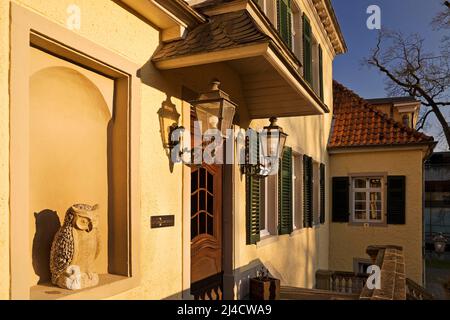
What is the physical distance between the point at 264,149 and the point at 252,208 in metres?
1.07

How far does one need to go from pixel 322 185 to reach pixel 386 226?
7.49 feet

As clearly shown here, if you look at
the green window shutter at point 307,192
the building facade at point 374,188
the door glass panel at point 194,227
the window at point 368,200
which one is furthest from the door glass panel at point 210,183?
the window at point 368,200

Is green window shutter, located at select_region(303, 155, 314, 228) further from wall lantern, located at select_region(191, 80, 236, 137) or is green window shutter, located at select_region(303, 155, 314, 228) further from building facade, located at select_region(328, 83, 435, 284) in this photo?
wall lantern, located at select_region(191, 80, 236, 137)

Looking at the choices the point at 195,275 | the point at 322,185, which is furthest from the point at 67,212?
the point at 322,185

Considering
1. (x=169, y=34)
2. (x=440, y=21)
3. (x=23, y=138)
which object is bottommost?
(x=23, y=138)

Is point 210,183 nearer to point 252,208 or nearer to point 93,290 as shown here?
point 252,208

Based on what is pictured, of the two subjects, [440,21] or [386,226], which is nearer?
[386,226]

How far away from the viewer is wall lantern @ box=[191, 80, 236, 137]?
130 inches

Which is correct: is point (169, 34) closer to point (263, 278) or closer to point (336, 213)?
point (263, 278)

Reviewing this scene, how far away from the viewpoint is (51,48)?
2.45m

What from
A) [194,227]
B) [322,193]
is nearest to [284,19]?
[194,227]

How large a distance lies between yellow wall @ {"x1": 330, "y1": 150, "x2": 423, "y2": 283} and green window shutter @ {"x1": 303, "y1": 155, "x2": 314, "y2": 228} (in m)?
2.93

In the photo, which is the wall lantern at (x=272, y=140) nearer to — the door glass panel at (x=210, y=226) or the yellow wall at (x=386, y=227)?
the door glass panel at (x=210, y=226)

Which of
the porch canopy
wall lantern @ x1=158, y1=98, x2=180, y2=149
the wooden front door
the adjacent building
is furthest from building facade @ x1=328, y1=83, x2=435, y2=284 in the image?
wall lantern @ x1=158, y1=98, x2=180, y2=149
